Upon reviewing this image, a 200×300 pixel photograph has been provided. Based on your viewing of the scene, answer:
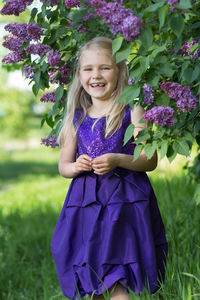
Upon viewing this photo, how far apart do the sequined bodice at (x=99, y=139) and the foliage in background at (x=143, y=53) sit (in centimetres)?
23

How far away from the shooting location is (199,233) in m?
3.44

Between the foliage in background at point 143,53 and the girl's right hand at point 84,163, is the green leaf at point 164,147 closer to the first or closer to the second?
the foliage in background at point 143,53

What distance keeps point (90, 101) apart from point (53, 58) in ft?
1.31

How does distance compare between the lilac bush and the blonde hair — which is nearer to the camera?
the lilac bush

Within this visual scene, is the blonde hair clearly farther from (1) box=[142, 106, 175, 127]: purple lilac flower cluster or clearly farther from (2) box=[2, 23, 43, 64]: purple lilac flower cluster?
(1) box=[142, 106, 175, 127]: purple lilac flower cluster

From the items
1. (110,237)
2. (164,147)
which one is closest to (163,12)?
(164,147)

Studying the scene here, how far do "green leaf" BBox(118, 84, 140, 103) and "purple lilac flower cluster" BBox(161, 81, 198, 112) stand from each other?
14 cm

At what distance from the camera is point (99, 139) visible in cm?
264

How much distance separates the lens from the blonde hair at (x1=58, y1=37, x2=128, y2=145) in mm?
2623

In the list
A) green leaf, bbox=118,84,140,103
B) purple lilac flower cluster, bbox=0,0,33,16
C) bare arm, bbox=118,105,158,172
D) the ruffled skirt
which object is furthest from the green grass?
purple lilac flower cluster, bbox=0,0,33,16

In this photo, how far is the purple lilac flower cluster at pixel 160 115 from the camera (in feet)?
6.51

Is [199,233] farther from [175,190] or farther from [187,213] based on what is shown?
[175,190]

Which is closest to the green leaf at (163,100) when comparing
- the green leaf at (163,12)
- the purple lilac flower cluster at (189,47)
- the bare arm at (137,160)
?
the purple lilac flower cluster at (189,47)

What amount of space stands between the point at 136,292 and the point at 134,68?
1.16 metres
